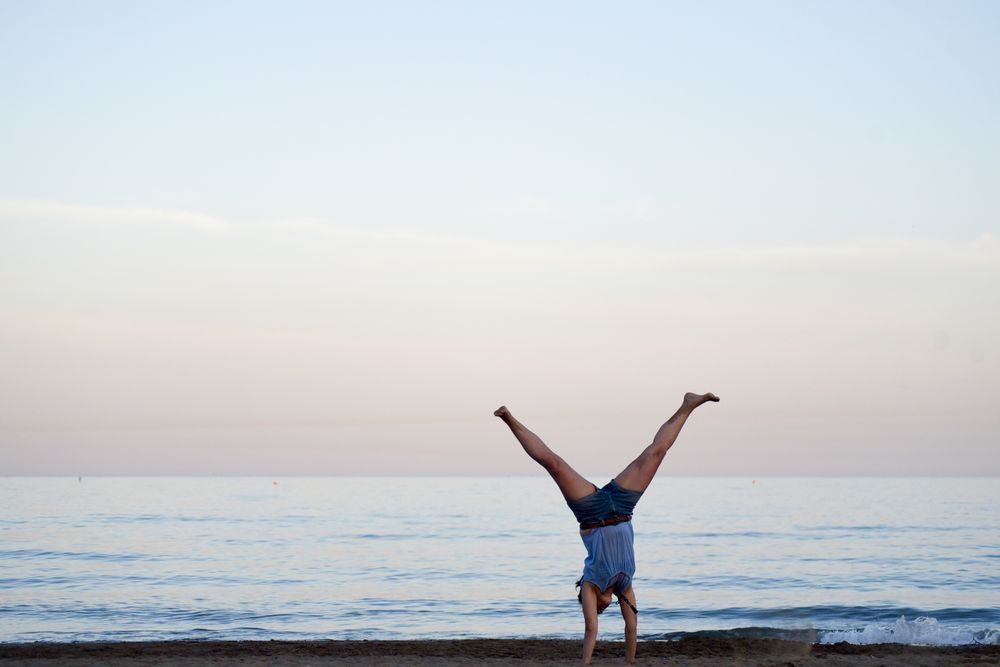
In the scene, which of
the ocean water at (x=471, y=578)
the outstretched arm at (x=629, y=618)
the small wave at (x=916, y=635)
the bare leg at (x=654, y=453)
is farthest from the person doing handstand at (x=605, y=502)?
the small wave at (x=916, y=635)

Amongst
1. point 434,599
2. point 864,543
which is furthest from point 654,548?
point 434,599

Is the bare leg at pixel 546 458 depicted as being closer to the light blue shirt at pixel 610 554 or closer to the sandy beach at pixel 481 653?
the light blue shirt at pixel 610 554

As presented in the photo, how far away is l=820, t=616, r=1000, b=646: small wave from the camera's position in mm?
14062

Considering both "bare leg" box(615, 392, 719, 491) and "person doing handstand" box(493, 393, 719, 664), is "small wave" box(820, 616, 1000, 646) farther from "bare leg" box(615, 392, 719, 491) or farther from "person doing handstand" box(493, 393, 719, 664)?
"bare leg" box(615, 392, 719, 491)

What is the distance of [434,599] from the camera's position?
783 inches

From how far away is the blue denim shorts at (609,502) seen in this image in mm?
8953

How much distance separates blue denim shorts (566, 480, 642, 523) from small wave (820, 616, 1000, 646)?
22.6 feet

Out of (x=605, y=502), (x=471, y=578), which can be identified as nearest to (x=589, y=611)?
(x=605, y=502)

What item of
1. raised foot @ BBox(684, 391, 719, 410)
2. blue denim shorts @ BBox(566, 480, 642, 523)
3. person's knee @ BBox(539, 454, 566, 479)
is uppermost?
raised foot @ BBox(684, 391, 719, 410)

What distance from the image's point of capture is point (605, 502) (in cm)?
897

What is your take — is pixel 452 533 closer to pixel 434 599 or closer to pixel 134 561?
pixel 134 561

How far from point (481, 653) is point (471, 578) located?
1049cm

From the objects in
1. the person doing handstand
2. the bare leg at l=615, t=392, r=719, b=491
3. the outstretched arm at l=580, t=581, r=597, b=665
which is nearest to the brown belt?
the person doing handstand

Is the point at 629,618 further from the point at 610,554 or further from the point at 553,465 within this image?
the point at 553,465
